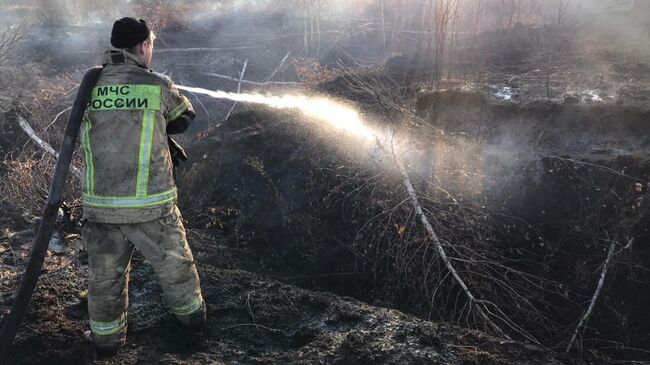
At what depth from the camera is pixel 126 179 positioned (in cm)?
276

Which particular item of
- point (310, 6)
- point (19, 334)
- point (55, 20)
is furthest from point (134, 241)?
point (55, 20)

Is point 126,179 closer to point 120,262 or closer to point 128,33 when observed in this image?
point 120,262

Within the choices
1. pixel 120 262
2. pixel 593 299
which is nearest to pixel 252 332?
pixel 120 262

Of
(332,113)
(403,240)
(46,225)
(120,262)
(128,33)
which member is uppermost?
(128,33)

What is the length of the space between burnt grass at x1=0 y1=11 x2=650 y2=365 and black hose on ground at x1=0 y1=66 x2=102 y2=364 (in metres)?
0.36

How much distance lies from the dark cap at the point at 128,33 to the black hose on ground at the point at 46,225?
22cm

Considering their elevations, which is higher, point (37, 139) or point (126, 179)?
point (126, 179)

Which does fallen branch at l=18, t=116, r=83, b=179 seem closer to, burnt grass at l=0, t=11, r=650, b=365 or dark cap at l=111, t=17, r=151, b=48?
burnt grass at l=0, t=11, r=650, b=365

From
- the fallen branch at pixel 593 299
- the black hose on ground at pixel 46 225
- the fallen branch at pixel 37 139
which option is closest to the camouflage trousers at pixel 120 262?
the black hose on ground at pixel 46 225

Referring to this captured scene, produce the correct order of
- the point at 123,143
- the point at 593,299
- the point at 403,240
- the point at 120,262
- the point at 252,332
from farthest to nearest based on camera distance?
the point at 403,240 → the point at 593,299 → the point at 252,332 → the point at 120,262 → the point at 123,143

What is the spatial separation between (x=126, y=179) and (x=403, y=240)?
2.51 metres

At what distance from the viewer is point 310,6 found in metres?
14.1

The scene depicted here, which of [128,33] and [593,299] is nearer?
[128,33]

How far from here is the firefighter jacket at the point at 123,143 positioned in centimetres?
275
